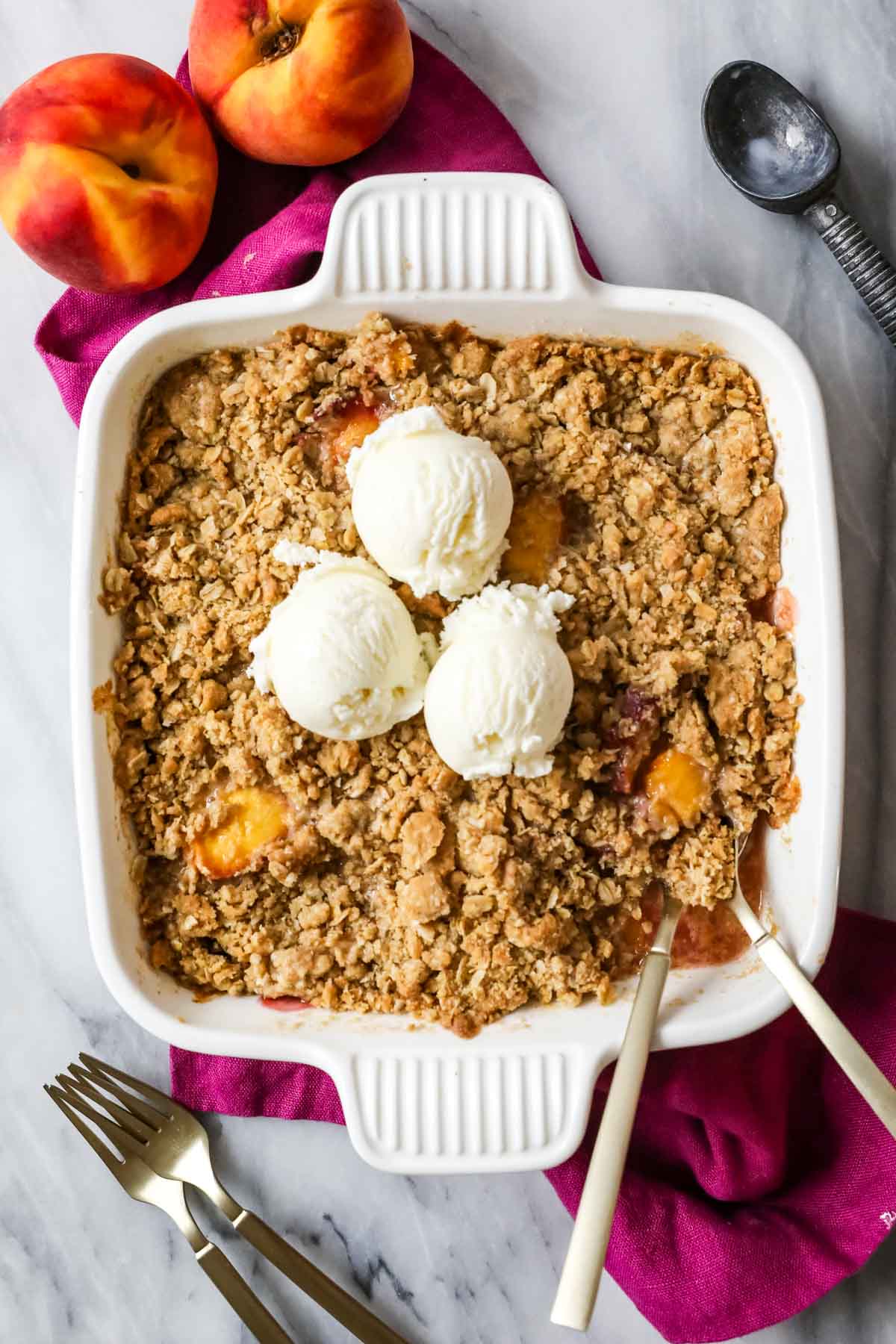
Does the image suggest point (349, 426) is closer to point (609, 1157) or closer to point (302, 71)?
point (302, 71)

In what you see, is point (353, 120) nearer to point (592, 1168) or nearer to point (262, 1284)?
point (592, 1168)

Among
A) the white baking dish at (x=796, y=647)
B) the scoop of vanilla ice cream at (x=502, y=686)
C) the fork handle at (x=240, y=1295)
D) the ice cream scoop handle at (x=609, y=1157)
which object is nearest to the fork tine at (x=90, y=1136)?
the fork handle at (x=240, y=1295)

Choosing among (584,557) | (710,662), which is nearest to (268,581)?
(584,557)

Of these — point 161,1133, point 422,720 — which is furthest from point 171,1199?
point 422,720

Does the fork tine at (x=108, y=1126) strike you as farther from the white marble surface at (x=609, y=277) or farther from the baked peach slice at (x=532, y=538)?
the baked peach slice at (x=532, y=538)

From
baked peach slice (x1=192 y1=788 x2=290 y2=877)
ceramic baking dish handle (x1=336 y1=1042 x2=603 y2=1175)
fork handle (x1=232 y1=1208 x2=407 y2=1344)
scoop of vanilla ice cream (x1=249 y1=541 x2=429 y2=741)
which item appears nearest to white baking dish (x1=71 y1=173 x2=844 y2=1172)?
ceramic baking dish handle (x1=336 y1=1042 x2=603 y2=1175)

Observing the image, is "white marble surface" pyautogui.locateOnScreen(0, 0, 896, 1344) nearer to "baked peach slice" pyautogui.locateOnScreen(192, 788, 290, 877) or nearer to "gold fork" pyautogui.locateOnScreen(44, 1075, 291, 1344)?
"gold fork" pyautogui.locateOnScreen(44, 1075, 291, 1344)
